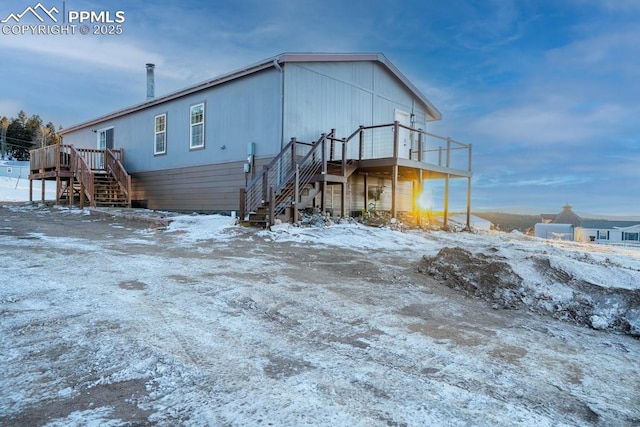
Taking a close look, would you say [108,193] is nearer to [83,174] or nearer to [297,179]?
[83,174]

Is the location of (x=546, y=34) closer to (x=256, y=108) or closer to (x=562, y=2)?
(x=562, y=2)

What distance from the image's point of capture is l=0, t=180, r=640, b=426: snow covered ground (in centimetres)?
208

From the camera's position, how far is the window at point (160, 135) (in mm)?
15547

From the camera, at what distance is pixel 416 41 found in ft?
53.2

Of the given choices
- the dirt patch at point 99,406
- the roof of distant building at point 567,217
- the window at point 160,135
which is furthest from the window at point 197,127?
the roof of distant building at point 567,217

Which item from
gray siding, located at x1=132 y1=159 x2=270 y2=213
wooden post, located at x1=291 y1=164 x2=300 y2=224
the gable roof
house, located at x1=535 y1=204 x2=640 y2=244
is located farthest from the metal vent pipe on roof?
house, located at x1=535 y1=204 x2=640 y2=244

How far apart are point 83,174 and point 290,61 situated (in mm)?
10009

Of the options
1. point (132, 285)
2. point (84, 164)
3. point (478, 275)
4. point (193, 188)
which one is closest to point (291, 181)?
point (193, 188)

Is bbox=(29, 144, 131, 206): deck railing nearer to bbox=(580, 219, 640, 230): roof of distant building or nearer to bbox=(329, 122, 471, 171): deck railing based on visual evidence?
bbox=(329, 122, 471, 171): deck railing

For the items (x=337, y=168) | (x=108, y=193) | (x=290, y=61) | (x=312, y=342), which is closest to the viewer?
(x=312, y=342)

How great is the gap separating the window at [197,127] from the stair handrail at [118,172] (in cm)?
352

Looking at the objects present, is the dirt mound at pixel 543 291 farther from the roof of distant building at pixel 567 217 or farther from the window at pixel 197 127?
the roof of distant building at pixel 567 217

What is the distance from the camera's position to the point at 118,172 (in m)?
16.7

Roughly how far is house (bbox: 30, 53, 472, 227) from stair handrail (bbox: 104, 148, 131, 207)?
0.22 ft
